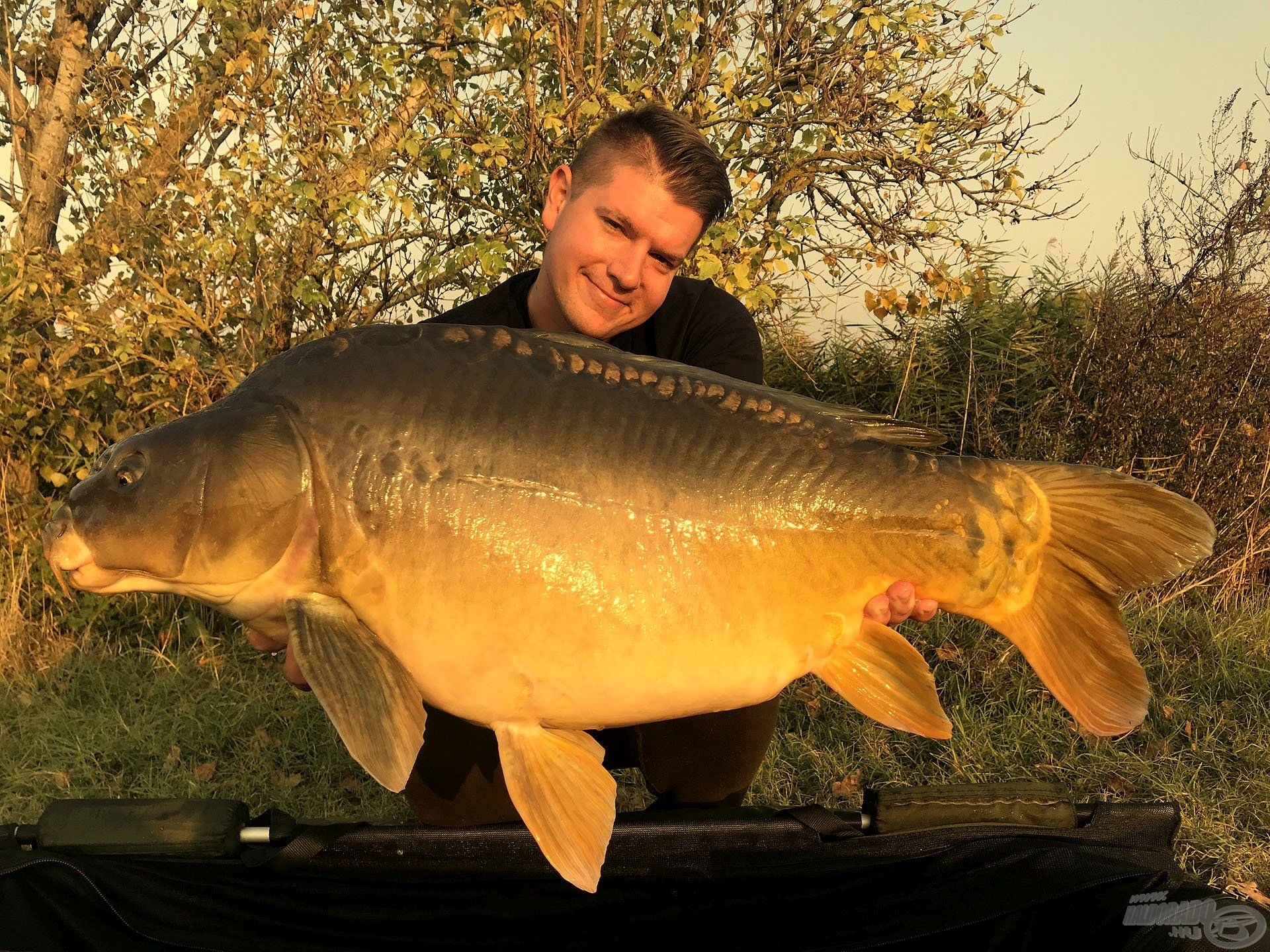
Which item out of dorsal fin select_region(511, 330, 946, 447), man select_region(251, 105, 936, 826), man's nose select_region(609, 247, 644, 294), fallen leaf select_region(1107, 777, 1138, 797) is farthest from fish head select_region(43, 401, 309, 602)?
fallen leaf select_region(1107, 777, 1138, 797)

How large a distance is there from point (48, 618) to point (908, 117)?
3.59 meters

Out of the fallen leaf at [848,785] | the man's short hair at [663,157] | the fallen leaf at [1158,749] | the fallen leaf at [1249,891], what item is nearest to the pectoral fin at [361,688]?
the man's short hair at [663,157]

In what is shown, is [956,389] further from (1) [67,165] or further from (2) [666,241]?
(1) [67,165]

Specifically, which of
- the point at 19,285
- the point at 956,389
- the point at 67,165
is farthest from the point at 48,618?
the point at 956,389

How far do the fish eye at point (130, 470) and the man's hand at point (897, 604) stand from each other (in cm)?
100

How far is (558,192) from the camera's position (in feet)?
7.54

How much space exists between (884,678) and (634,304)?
0.95 m

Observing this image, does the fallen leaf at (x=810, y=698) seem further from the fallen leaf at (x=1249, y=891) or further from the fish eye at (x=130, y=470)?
the fish eye at (x=130, y=470)

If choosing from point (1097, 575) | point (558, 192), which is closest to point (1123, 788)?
point (1097, 575)

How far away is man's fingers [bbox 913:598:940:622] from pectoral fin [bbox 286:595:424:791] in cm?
71

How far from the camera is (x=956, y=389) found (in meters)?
4.20

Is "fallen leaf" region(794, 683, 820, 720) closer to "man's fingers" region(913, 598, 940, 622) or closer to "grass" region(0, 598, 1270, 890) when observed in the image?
"grass" region(0, 598, 1270, 890)

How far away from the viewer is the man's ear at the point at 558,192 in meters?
2.26

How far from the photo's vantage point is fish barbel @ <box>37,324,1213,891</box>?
53.4 inches
